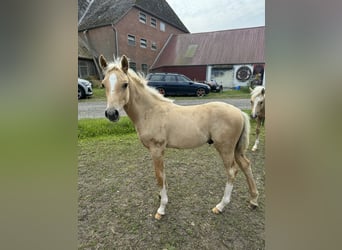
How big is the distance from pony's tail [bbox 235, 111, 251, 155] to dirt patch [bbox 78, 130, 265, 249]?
0.53 meters

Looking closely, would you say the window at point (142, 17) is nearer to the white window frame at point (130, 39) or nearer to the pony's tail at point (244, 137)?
the white window frame at point (130, 39)

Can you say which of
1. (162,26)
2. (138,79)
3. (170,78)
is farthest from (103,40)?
(138,79)

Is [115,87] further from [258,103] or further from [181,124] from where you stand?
[258,103]

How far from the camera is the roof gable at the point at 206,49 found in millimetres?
3721

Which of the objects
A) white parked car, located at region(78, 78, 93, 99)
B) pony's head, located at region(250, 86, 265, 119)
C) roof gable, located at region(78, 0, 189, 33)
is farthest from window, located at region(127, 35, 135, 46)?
pony's head, located at region(250, 86, 265, 119)

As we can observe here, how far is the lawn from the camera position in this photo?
50.0 inches

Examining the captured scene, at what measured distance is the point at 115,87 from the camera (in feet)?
3.83

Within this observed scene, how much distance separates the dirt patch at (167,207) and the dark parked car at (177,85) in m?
1.39

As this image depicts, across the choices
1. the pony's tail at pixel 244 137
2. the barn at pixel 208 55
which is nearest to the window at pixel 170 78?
the barn at pixel 208 55

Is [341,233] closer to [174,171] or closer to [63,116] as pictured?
[63,116]

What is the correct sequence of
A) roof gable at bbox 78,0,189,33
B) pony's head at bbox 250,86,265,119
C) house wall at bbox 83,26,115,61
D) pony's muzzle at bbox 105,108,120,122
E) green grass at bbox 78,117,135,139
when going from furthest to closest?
house wall at bbox 83,26,115,61, roof gable at bbox 78,0,189,33, green grass at bbox 78,117,135,139, pony's head at bbox 250,86,265,119, pony's muzzle at bbox 105,108,120,122

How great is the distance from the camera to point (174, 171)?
2.25 m

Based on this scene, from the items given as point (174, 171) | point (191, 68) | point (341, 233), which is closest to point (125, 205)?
point (174, 171)

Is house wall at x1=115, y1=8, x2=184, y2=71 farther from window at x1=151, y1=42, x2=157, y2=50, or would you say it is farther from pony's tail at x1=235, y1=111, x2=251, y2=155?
pony's tail at x1=235, y1=111, x2=251, y2=155
